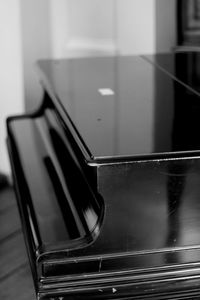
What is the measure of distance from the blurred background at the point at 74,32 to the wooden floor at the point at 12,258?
1.55ft

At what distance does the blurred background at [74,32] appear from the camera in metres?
2.93

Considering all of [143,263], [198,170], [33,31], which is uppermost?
[33,31]

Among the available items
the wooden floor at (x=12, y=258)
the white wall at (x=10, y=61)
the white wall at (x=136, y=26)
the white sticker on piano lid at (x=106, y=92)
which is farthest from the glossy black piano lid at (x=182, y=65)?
the white wall at (x=10, y=61)

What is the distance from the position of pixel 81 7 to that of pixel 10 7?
44 cm

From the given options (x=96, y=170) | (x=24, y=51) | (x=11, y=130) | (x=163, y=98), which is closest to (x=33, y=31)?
(x=24, y=51)

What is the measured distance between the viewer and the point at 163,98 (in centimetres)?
163

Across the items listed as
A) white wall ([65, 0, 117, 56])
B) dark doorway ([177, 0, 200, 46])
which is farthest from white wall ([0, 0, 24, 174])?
dark doorway ([177, 0, 200, 46])

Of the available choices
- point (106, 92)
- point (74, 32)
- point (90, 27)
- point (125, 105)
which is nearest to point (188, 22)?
point (90, 27)

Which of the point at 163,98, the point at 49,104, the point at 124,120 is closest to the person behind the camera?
the point at 124,120

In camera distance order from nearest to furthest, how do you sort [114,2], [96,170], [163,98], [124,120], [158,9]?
[96,170] < [124,120] < [163,98] < [158,9] < [114,2]

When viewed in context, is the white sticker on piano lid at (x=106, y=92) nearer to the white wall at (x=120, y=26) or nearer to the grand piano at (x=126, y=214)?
the grand piano at (x=126, y=214)

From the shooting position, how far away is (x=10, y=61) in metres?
3.11

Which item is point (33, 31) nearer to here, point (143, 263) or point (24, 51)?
point (24, 51)

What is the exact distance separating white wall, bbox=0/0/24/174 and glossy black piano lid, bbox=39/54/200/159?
86 cm
